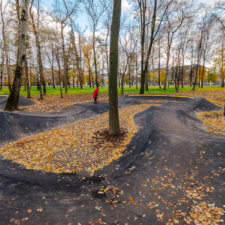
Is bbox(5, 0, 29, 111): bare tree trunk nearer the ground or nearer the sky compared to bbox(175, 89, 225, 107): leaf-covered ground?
nearer the sky

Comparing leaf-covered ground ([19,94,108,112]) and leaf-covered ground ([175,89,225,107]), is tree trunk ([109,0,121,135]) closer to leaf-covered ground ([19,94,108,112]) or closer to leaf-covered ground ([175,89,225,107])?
leaf-covered ground ([19,94,108,112])

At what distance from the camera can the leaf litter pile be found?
18.7ft

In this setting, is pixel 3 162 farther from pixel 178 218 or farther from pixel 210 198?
pixel 210 198

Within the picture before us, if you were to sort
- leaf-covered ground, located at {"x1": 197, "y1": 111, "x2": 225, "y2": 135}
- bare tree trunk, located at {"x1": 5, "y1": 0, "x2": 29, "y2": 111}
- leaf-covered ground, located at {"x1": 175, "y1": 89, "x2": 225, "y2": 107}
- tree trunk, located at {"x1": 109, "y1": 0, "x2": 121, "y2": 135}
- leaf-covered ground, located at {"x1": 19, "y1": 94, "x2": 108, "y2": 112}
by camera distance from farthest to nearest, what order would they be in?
leaf-covered ground, located at {"x1": 175, "y1": 89, "x2": 225, "y2": 107} → leaf-covered ground, located at {"x1": 19, "y1": 94, "x2": 108, "y2": 112} → bare tree trunk, located at {"x1": 5, "y1": 0, "x2": 29, "y2": 111} → leaf-covered ground, located at {"x1": 197, "y1": 111, "x2": 225, "y2": 135} → tree trunk, located at {"x1": 109, "y1": 0, "x2": 121, "y2": 135}

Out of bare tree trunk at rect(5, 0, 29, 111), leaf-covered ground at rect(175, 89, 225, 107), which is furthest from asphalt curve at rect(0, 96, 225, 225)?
leaf-covered ground at rect(175, 89, 225, 107)

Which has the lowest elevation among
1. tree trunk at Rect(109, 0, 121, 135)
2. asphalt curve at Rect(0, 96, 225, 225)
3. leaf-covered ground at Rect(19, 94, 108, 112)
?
asphalt curve at Rect(0, 96, 225, 225)

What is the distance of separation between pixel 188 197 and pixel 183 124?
229 inches

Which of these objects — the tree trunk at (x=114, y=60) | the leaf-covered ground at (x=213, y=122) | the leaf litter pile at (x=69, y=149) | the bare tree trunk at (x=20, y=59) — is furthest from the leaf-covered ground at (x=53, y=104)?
the leaf-covered ground at (x=213, y=122)

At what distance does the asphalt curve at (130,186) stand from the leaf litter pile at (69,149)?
39 cm

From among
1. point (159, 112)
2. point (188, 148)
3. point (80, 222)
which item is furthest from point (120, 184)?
point (159, 112)

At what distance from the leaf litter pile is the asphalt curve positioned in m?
0.39

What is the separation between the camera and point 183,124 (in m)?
9.15

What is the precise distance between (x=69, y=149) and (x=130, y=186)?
11.4 feet

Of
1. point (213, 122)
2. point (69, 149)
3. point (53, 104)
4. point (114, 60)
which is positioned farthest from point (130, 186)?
point (53, 104)
